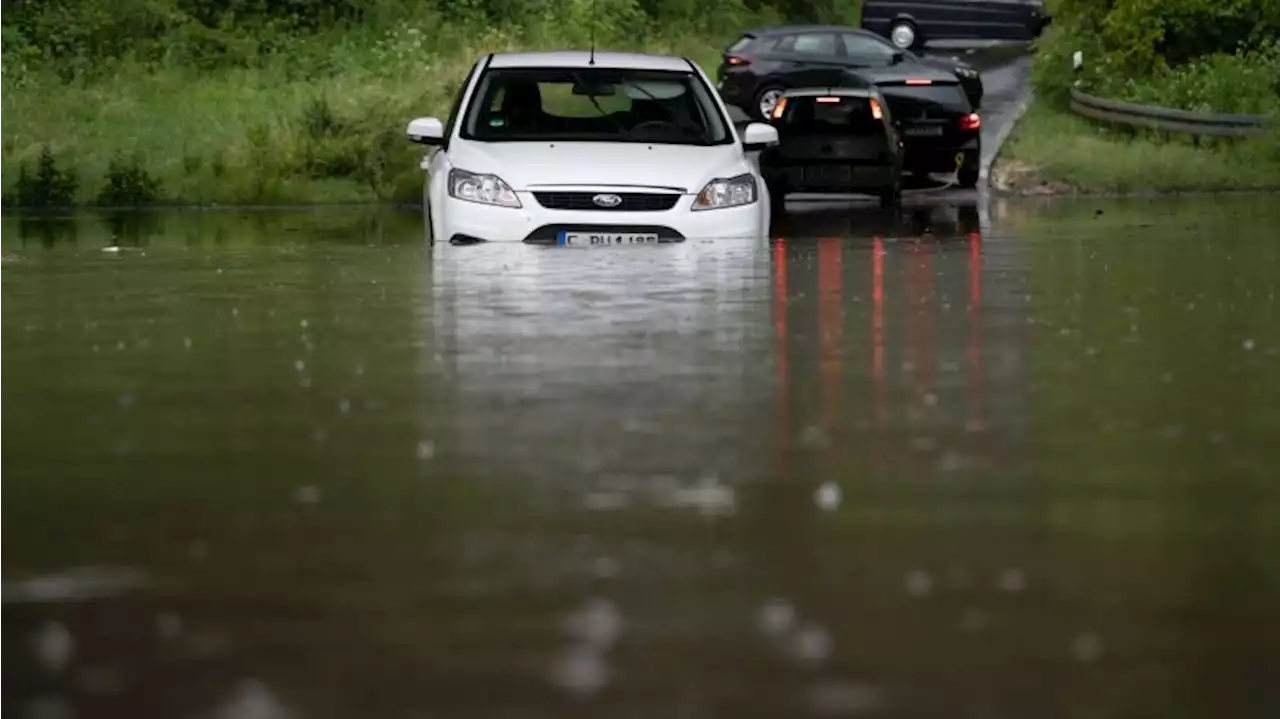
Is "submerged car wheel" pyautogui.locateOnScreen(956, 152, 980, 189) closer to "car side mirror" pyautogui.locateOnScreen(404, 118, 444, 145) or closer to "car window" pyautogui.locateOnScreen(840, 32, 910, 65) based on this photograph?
"car window" pyautogui.locateOnScreen(840, 32, 910, 65)

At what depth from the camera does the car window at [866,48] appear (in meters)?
38.9

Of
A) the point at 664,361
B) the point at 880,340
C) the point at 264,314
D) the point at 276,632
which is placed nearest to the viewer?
the point at 276,632

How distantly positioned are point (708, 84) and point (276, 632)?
14794 mm

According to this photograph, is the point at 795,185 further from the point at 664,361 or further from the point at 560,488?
the point at 560,488

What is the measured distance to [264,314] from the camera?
582 inches

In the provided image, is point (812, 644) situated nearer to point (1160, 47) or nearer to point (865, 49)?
point (865, 49)

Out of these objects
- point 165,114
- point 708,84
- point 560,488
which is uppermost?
point 560,488

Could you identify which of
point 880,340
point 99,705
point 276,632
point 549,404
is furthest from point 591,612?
point 880,340

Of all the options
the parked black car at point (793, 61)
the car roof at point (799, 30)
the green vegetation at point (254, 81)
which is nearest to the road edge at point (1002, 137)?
the parked black car at point (793, 61)

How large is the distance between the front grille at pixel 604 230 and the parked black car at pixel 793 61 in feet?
64.1

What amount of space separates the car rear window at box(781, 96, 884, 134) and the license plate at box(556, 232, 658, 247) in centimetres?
1064

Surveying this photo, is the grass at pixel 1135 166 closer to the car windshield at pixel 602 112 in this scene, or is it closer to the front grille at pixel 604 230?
the car windshield at pixel 602 112

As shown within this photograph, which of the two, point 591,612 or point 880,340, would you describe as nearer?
point 591,612

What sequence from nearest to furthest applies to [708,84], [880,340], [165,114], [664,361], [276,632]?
[276,632] → [664,361] → [880,340] → [708,84] → [165,114]
